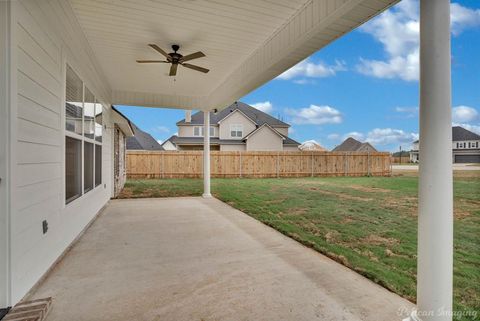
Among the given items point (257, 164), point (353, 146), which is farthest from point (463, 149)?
point (353, 146)

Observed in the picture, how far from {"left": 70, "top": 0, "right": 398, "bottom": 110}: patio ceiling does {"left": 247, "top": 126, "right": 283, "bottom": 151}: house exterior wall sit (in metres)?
13.6

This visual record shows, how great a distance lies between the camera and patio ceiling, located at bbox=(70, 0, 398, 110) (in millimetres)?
2703

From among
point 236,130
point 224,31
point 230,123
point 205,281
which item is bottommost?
point 205,281

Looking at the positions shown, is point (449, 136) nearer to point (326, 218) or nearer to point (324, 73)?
point (326, 218)

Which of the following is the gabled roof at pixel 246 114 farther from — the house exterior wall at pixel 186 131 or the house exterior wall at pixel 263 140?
the house exterior wall at pixel 263 140

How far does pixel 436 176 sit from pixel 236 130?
18286 mm

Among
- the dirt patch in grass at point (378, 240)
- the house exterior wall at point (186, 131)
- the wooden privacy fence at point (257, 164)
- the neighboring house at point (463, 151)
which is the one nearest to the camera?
the neighboring house at point (463, 151)

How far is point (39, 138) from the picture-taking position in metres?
2.31

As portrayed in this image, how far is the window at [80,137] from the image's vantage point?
3.21 m

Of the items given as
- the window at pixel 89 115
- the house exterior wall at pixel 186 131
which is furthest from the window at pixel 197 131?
the window at pixel 89 115

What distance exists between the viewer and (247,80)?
176 inches

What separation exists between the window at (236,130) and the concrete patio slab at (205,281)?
52.6 ft

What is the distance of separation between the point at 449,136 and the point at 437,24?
2.28 feet

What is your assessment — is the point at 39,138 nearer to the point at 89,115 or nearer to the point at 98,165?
the point at 89,115
